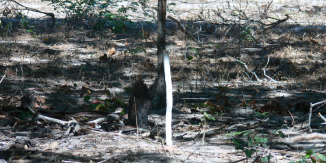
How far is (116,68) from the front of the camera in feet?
20.9

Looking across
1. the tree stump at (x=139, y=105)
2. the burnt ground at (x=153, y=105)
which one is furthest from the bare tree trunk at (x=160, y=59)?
the tree stump at (x=139, y=105)

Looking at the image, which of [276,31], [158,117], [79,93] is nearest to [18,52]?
[79,93]

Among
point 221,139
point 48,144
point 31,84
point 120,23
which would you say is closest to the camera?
point 48,144

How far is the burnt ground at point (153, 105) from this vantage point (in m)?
2.78

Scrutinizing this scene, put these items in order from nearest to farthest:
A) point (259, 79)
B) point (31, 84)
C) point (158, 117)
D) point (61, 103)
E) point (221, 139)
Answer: point (221, 139)
point (158, 117)
point (61, 103)
point (31, 84)
point (259, 79)

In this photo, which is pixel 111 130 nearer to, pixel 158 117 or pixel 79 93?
pixel 158 117

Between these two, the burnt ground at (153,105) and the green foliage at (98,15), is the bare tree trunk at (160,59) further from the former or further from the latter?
the green foliage at (98,15)

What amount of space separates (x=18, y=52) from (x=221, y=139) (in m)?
5.47

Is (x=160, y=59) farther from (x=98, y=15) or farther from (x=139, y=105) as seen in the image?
(x=98, y=15)

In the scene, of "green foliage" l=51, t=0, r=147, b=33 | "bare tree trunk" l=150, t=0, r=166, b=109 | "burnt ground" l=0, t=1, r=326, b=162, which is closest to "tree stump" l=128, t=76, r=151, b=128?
"burnt ground" l=0, t=1, r=326, b=162

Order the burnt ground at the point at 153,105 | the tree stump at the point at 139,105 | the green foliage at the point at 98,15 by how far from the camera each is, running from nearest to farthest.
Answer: the burnt ground at the point at 153,105 < the tree stump at the point at 139,105 < the green foliage at the point at 98,15

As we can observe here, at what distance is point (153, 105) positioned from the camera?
4375 mm

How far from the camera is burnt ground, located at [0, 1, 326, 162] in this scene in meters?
2.78

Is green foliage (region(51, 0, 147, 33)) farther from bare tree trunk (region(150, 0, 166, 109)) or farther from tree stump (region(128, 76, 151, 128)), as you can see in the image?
tree stump (region(128, 76, 151, 128))
